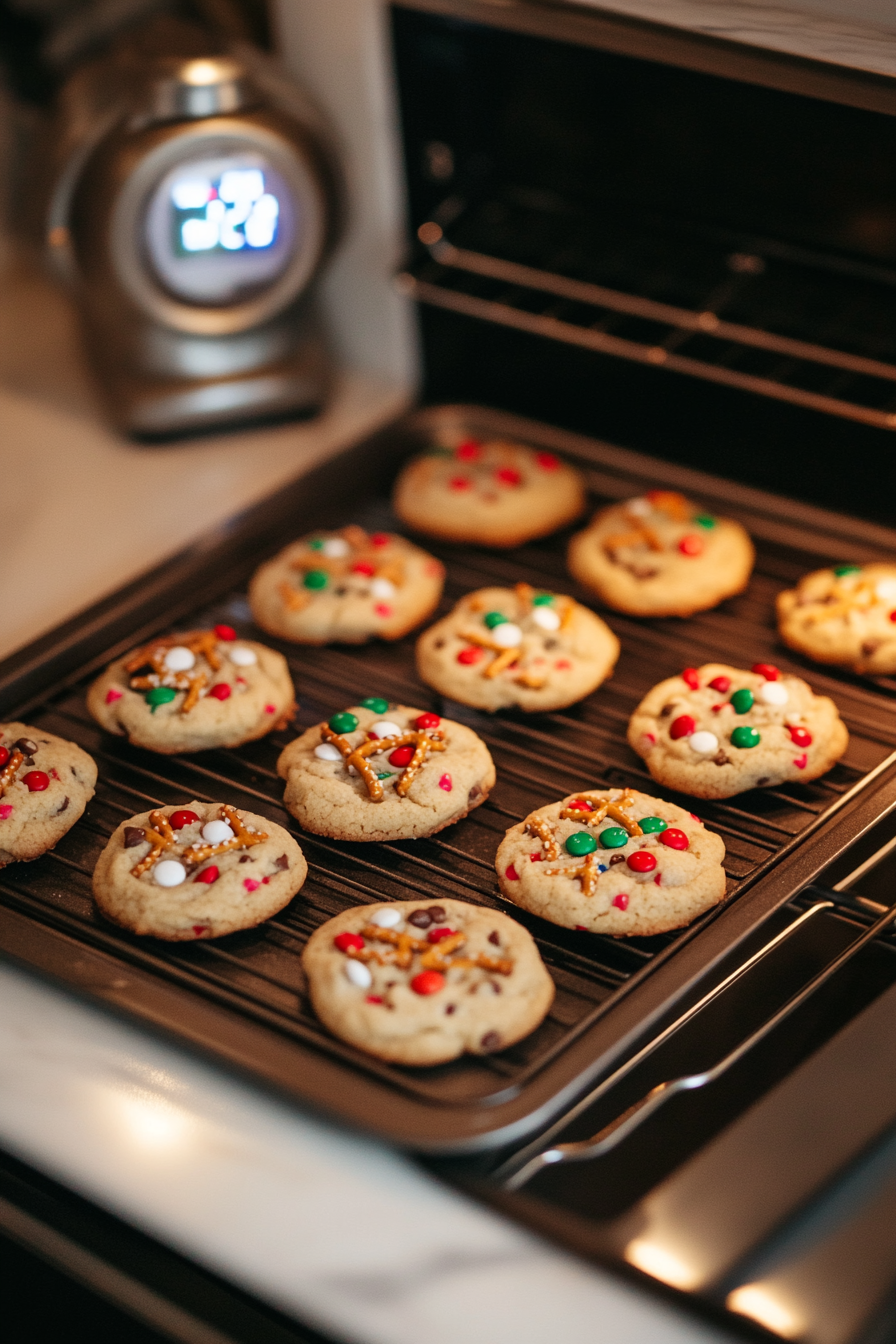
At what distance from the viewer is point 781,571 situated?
1776mm

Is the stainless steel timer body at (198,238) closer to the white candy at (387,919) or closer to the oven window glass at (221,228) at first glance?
the oven window glass at (221,228)

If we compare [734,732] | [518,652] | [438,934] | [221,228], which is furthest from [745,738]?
[221,228]

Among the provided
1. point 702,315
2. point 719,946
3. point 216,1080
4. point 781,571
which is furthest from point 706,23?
point 216,1080

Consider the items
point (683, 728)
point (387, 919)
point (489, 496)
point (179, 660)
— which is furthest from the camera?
point (489, 496)

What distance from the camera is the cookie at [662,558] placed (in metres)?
1.71

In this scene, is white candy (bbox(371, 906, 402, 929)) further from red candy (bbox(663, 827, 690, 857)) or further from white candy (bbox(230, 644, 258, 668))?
white candy (bbox(230, 644, 258, 668))

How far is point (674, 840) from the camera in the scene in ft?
4.40

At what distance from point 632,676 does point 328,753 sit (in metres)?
0.40

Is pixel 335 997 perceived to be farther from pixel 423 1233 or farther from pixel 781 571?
pixel 781 571

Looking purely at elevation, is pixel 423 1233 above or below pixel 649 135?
below

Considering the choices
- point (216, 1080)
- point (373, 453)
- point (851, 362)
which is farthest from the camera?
point (373, 453)

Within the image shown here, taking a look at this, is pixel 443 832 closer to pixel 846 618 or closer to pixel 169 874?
pixel 169 874

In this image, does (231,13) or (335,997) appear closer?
(335,997)

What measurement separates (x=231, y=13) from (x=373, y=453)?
693 mm
